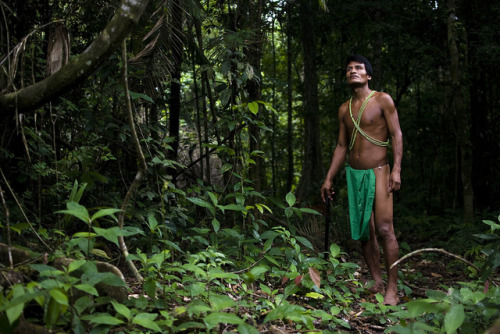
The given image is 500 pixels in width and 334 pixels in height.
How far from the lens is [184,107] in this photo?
6.68m

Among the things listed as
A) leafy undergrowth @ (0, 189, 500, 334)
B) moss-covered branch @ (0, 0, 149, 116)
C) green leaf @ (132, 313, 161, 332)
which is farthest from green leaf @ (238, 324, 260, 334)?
moss-covered branch @ (0, 0, 149, 116)

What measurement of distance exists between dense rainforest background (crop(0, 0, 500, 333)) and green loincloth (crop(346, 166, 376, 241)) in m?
0.26

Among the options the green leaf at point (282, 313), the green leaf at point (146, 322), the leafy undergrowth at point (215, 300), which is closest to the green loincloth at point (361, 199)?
the leafy undergrowth at point (215, 300)

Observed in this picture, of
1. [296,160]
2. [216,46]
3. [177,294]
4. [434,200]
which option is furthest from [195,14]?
[296,160]

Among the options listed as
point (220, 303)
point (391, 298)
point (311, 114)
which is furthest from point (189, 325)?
point (311, 114)

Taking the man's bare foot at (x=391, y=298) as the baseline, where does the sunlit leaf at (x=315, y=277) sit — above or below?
above

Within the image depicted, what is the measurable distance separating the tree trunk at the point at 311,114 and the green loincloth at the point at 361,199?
425 cm

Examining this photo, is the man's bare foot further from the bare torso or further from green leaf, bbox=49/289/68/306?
green leaf, bbox=49/289/68/306

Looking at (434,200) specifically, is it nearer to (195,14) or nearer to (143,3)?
(195,14)

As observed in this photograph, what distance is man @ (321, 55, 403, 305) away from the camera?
4.21m

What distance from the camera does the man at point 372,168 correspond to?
4.21 meters

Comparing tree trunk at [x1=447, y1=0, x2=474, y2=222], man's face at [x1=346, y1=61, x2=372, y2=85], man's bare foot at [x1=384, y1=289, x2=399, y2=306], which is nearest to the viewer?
man's bare foot at [x1=384, y1=289, x2=399, y2=306]

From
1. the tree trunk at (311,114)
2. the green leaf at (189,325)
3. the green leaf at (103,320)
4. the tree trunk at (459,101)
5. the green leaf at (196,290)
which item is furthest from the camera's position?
the tree trunk at (311,114)

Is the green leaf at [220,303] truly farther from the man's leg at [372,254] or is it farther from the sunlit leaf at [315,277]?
the man's leg at [372,254]
